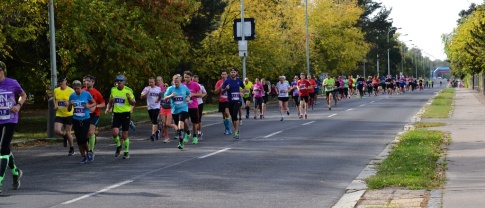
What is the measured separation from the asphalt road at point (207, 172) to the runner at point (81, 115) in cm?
36

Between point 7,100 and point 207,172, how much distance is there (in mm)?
3541

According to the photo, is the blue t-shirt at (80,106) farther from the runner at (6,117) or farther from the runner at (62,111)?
the runner at (6,117)

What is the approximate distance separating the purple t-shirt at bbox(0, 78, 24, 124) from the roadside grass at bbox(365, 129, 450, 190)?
16.5ft

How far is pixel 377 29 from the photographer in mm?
121625

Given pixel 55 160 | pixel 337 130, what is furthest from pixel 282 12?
pixel 55 160

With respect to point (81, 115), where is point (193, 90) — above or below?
above

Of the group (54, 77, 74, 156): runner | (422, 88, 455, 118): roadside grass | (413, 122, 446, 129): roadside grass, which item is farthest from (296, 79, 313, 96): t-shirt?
(54, 77, 74, 156): runner

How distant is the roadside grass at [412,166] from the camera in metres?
12.1

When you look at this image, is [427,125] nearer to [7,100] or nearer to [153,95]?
[153,95]

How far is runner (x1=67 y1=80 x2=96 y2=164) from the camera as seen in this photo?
17359 mm

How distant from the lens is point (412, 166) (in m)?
14.2

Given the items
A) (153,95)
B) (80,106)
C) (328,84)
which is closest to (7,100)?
(80,106)

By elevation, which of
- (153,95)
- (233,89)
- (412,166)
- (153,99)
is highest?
(233,89)

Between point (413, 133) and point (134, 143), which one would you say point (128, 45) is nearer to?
point (134, 143)
